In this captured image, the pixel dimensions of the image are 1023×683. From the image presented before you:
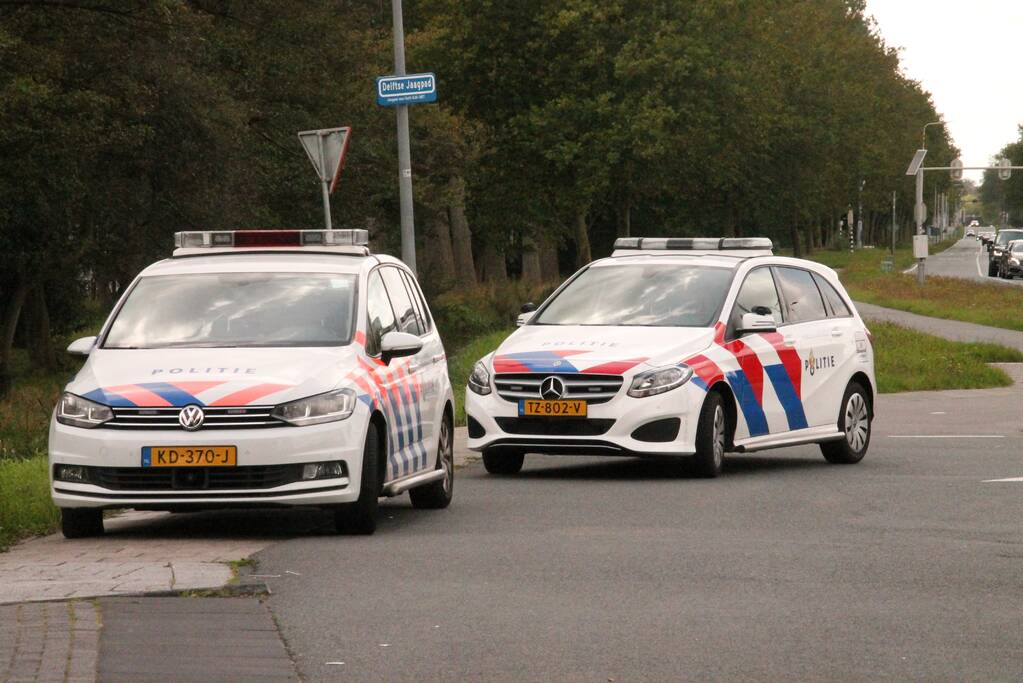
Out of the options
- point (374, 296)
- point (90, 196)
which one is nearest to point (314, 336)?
point (374, 296)

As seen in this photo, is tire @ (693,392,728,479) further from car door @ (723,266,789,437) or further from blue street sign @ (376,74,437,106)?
blue street sign @ (376,74,437,106)

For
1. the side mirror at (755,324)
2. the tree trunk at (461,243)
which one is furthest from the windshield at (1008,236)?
the side mirror at (755,324)

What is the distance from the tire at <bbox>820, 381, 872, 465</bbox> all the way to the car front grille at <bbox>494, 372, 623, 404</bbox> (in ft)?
9.87

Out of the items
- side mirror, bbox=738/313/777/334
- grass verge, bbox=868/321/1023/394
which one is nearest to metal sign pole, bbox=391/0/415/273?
grass verge, bbox=868/321/1023/394

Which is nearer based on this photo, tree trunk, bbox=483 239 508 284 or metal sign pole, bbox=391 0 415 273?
metal sign pole, bbox=391 0 415 273

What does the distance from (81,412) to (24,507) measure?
138 cm

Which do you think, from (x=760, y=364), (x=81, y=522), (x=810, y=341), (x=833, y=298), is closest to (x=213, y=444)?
(x=81, y=522)

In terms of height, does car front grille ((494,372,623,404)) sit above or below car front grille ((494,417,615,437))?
above

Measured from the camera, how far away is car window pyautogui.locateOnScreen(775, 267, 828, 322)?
610 inches

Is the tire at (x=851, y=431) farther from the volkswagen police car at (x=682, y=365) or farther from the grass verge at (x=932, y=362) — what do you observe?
the grass verge at (x=932, y=362)

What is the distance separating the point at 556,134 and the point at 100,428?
40.4 meters

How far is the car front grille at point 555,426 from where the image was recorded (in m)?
13.5

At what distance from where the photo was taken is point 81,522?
10.5 metres

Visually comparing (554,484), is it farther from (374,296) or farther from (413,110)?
(413,110)
